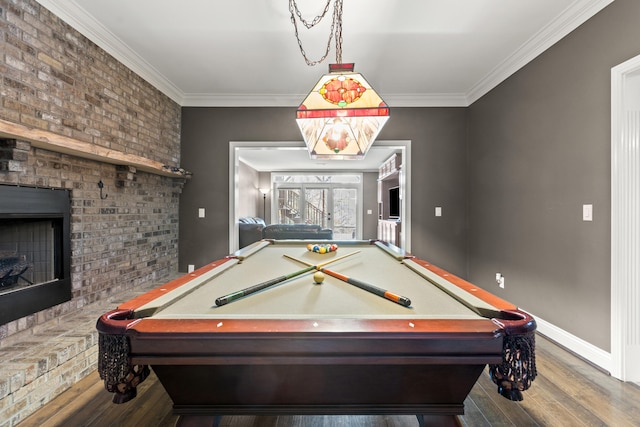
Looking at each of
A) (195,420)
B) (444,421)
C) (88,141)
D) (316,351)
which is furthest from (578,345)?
(88,141)

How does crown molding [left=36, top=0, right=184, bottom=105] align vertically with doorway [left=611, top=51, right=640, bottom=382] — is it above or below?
above

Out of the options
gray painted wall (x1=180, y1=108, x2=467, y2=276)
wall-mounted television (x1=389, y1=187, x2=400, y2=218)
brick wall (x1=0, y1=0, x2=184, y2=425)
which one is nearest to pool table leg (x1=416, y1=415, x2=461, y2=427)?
brick wall (x1=0, y1=0, x2=184, y2=425)

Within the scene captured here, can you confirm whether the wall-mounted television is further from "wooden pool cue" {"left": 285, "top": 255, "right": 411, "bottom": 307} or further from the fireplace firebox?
the fireplace firebox

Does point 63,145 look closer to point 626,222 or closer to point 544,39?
point 626,222

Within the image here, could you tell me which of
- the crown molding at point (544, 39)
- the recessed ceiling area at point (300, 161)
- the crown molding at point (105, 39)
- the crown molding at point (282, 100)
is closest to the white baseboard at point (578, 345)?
the crown molding at point (544, 39)

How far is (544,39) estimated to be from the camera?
2.41 meters

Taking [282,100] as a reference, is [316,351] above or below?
below

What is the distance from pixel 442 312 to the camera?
0.99 m

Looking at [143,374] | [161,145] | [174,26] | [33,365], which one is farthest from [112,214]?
[143,374]

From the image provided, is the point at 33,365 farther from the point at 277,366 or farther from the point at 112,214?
the point at 277,366

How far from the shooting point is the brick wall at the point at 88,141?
69.0 inches

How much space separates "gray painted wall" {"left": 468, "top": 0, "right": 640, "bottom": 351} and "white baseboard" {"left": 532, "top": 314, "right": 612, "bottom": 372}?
4cm

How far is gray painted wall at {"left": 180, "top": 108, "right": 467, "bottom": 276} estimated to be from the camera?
375 cm

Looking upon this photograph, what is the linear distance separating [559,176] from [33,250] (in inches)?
155
